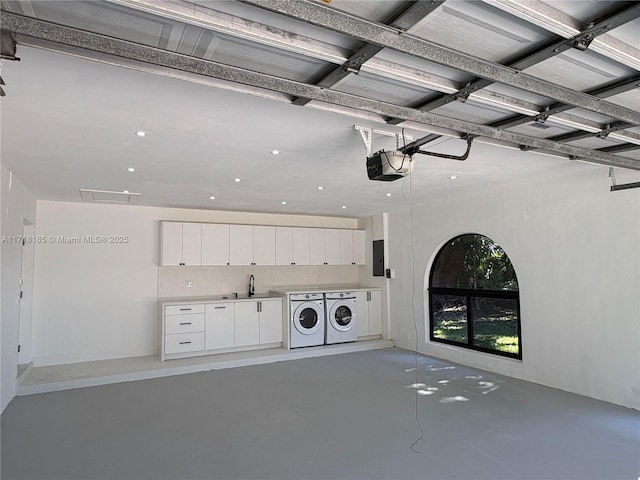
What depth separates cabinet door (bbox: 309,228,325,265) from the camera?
7.93 meters

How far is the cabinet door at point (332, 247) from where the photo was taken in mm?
8086

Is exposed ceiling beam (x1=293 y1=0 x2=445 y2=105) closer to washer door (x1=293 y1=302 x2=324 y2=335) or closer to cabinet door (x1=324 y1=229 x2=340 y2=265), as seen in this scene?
washer door (x1=293 y1=302 x2=324 y2=335)

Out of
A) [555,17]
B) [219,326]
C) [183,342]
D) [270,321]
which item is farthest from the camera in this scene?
[270,321]

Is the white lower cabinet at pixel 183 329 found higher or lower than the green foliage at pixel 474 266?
lower

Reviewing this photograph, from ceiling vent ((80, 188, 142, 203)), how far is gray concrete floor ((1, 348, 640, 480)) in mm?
2510

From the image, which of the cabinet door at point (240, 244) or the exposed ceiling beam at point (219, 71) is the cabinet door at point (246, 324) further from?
the exposed ceiling beam at point (219, 71)

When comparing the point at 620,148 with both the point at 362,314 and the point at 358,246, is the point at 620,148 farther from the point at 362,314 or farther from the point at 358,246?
the point at 358,246

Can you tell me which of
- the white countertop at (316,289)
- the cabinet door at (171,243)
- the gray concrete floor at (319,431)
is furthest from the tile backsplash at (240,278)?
the gray concrete floor at (319,431)

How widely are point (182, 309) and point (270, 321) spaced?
59.8 inches

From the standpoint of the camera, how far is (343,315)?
7547mm

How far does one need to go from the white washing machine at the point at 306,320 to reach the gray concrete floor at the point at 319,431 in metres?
1.63

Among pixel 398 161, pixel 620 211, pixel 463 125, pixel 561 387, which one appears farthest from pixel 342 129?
pixel 561 387

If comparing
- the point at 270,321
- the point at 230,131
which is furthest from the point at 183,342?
the point at 230,131

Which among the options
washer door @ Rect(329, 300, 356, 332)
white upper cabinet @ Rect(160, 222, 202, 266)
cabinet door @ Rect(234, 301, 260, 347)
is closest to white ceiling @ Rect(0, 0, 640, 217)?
white upper cabinet @ Rect(160, 222, 202, 266)
